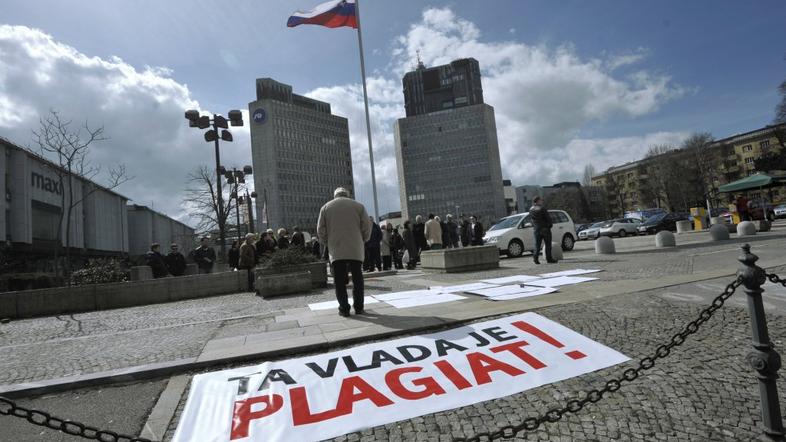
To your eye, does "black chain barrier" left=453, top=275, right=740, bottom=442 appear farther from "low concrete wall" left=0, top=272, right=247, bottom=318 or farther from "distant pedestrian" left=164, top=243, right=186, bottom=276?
"distant pedestrian" left=164, top=243, right=186, bottom=276

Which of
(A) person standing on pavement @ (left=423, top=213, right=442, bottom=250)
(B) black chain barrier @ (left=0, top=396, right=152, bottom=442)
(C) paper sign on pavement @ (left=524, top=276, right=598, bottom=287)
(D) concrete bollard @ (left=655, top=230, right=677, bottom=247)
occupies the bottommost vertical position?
(C) paper sign on pavement @ (left=524, top=276, right=598, bottom=287)

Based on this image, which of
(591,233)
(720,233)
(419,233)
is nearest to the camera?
(720,233)

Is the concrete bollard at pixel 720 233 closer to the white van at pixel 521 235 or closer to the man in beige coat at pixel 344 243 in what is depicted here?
the white van at pixel 521 235

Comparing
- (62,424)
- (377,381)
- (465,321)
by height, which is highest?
(62,424)

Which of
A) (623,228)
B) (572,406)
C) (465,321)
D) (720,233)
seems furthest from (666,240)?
(623,228)

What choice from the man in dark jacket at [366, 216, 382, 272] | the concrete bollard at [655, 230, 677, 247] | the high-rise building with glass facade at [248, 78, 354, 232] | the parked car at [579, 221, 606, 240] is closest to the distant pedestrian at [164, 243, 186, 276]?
the man in dark jacket at [366, 216, 382, 272]

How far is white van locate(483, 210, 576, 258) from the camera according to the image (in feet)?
50.6

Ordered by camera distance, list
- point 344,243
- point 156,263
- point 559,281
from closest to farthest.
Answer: point 344,243 < point 559,281 < point 156,263

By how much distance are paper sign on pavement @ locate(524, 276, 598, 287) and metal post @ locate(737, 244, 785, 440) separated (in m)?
4.45

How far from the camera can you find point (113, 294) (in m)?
9.98

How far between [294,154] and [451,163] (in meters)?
50.3

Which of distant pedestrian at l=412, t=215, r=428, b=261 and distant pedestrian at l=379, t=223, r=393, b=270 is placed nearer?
distant pedestrian at l=379, t=223, r=393, b=270

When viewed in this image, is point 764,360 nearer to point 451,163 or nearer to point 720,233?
point 720,233

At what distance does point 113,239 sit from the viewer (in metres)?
47.9
